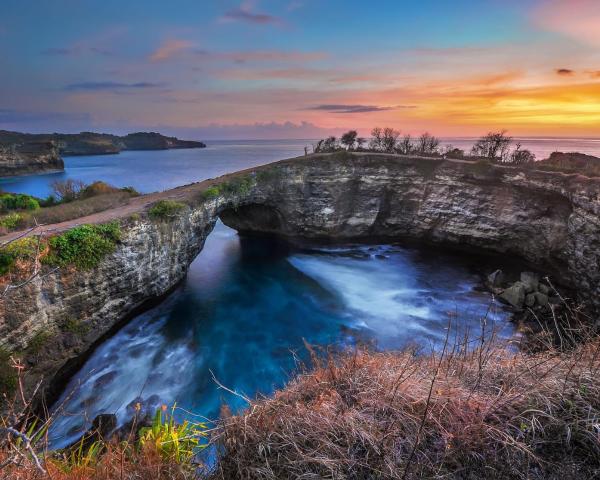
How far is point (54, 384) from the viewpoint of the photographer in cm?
1380

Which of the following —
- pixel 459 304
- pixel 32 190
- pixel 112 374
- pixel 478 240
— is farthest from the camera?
pixel 32 190

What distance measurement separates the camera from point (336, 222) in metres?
30.8

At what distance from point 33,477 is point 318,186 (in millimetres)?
27619

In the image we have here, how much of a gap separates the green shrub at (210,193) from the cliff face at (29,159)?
7650 centimetres

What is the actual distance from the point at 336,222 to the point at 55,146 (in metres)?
87.3

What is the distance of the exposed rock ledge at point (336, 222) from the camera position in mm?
14570

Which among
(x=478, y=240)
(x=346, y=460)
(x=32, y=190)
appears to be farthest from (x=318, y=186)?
(x=32, y=190)

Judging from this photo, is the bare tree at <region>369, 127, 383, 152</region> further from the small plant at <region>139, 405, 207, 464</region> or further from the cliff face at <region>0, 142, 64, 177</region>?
the cliff face at <region>0, 142, 64, 177</region>

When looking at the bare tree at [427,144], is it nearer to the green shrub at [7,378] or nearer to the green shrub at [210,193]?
the green shrub at [210,193]

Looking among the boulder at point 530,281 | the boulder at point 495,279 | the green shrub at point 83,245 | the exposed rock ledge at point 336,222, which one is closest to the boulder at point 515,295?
the boulder at point 530,281

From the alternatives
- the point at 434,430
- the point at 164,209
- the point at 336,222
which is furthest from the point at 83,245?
the point at 336,222

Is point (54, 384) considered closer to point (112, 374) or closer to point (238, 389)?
point (112, 374)

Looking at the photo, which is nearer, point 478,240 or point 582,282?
point 582,282

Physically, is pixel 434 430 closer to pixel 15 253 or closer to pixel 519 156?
pixel 15 253
